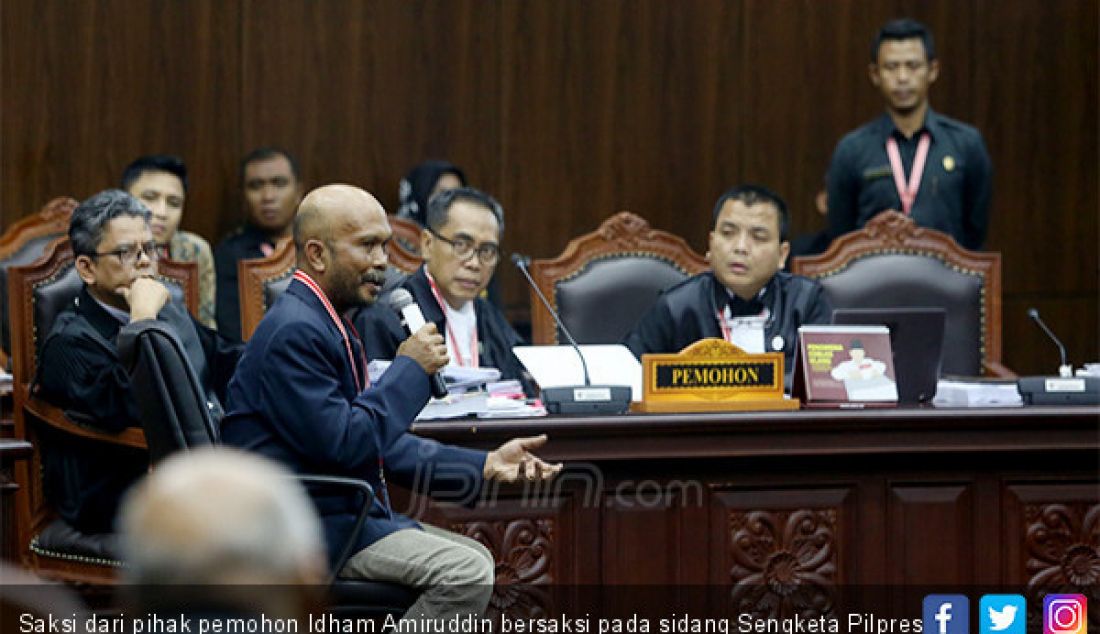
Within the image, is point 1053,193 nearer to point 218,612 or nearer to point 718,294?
point 718,294

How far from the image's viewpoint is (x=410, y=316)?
3.98m

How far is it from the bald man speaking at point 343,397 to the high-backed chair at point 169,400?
0.05 metres

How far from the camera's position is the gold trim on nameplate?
3.92m

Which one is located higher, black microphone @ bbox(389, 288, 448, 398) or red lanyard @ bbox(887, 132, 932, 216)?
red lanyard @ bbox(887, 132, 932, 216)

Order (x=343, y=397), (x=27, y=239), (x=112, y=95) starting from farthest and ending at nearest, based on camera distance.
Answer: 1. (x=112, y=95)
2. (x=27, y=239)
3. (x=343, y=397)

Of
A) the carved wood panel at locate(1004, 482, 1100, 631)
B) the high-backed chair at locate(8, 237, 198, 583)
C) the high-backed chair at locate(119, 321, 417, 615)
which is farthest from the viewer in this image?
the carved wood panel at locate(1004, 482, 1100, 631)

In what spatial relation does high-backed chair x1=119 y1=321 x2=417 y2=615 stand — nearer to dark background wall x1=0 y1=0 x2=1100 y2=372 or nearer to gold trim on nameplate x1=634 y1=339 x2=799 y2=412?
gold trim on nameplate x1=634 y1=339 x2=799 y2=412

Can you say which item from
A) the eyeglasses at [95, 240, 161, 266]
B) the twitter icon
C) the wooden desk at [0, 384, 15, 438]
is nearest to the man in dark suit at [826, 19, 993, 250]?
the twitter icon

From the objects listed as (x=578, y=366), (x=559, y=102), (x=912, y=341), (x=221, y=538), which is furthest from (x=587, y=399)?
(x=559, y=102)

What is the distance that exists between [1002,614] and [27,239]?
3.02m

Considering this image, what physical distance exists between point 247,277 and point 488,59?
8.02 ft

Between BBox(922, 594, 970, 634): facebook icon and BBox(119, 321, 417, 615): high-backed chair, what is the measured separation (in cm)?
147

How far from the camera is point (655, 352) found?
15.3 feet

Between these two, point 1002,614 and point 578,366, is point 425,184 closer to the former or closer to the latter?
point 578,366
